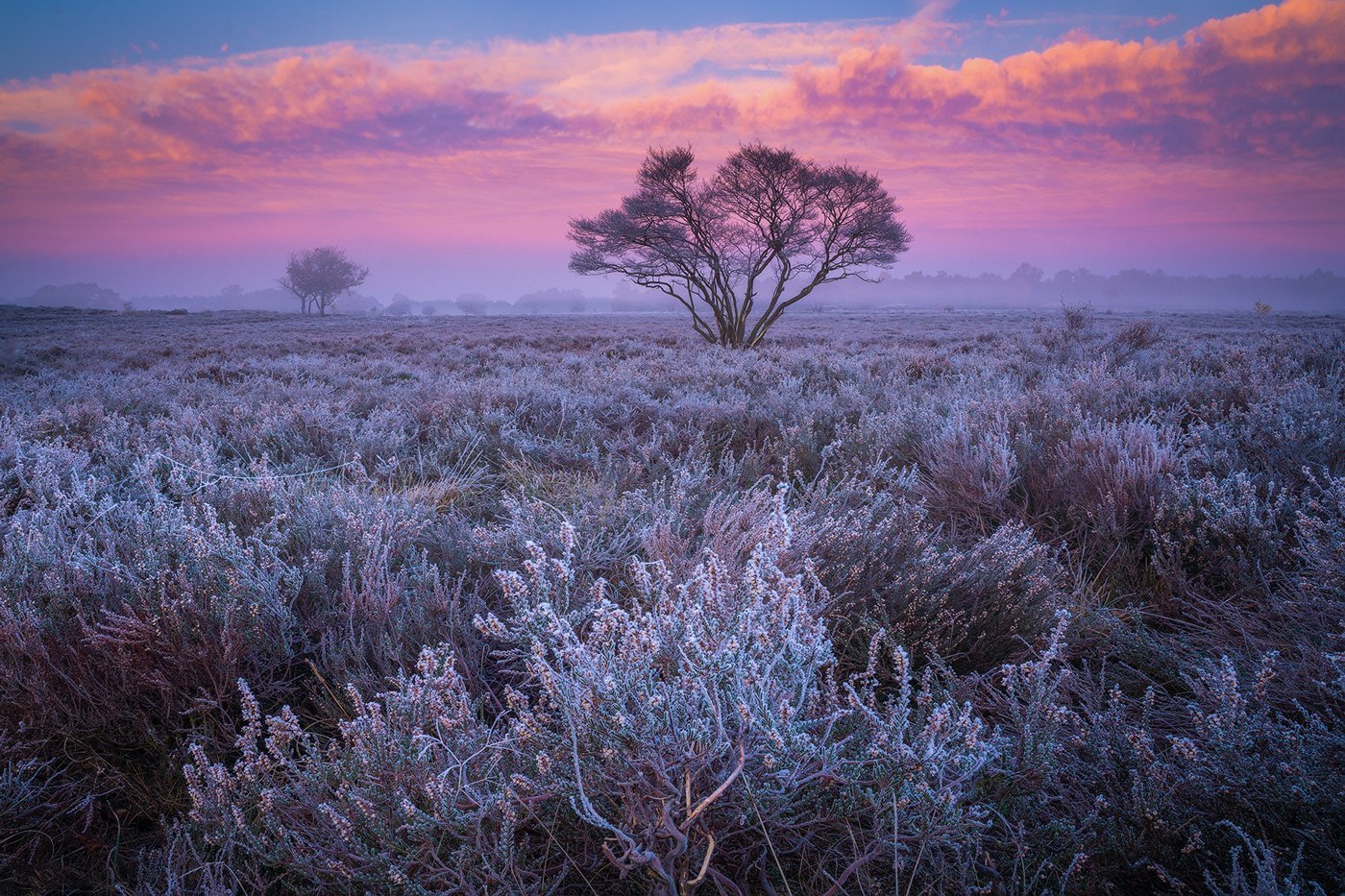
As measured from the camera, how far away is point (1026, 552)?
261cm

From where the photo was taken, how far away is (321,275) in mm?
81688

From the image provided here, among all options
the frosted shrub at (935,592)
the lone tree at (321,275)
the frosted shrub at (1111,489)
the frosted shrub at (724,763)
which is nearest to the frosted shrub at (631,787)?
the frosted shrub at (724,763)

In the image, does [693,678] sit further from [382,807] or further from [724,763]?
[382,807]

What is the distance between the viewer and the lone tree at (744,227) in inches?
813

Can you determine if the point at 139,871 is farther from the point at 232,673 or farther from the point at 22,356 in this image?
the point at 22,356

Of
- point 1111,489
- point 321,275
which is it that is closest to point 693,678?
point 1111,489

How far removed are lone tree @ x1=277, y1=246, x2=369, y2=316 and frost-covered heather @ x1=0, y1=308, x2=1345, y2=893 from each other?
293ft

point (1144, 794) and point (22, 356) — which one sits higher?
point (22, 356)

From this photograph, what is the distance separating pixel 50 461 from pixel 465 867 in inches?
164

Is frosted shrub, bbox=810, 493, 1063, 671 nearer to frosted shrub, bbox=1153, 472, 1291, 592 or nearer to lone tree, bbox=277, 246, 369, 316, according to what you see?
frosted shrub, bbox=1153, 472, 1291, 592

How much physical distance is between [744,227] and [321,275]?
7791 cm

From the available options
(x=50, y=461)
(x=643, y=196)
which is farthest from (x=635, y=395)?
(x=643, y=196)

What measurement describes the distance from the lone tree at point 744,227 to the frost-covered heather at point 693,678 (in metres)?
17.8

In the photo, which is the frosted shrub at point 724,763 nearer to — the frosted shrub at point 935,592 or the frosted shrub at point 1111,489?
the frosted shrub at point 935,592
